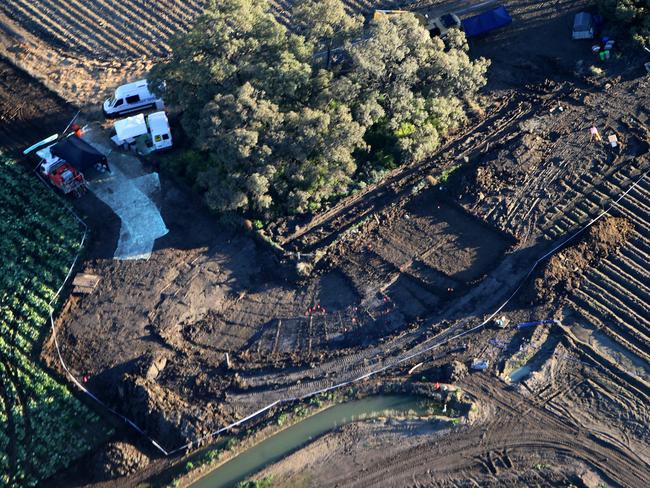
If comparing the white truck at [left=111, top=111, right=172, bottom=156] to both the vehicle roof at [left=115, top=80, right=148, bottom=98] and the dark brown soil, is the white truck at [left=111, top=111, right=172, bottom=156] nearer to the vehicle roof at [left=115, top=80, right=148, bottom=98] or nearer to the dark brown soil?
the vehicle roof at [left=115, top=80, right=148, bottom=98]

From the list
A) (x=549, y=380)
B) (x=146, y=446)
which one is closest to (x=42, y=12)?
(x=146, y=446)

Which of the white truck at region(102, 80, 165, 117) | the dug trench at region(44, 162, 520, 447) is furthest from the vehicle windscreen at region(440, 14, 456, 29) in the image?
the white truck at region(102, 80, 165, 117)

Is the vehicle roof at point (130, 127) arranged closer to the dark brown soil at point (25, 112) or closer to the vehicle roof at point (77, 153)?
the vehicle roof at point (77, 153)

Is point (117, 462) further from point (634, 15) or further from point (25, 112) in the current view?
point (634, 15)

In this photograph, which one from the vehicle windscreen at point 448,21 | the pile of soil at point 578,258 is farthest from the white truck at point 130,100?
the pile of soil at point 578,258

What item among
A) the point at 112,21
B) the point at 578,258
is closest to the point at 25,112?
the point at 112,21

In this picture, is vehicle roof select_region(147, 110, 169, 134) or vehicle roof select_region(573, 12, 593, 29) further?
vehicle roof select_region(573, 12, 593, 29)
